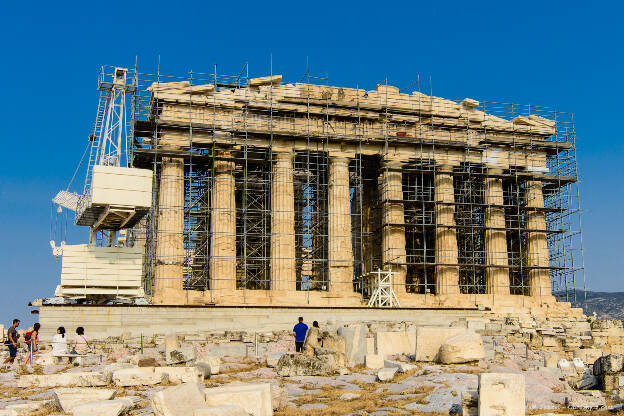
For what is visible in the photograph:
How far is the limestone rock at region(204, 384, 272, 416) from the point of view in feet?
42.3

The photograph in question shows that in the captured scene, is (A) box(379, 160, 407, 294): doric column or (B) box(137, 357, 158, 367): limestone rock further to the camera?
(A) box(379, 160, 407, 294): doric column

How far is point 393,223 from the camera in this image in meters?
43.0

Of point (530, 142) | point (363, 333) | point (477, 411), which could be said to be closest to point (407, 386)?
point (477, 411)

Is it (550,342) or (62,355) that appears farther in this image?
(550,342)

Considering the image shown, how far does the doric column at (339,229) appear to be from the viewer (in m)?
41.0

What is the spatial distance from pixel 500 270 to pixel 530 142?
315 inches

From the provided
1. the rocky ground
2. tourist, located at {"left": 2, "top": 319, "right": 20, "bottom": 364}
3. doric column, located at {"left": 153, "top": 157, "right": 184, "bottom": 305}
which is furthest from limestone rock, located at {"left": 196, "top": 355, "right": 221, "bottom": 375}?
doric column, located at {"left": 153, "top": 157, "right": 184, "bottom": 305}

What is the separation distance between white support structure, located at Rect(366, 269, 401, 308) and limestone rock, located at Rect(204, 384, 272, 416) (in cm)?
2645

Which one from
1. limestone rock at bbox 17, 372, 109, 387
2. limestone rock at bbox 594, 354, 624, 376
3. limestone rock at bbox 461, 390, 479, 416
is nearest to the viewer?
limestone rock at bbox 461, 390, 479, 416

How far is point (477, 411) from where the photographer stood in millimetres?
13172

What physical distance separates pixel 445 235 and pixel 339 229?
22.3 feet

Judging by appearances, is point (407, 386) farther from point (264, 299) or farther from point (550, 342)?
point (264, 299)

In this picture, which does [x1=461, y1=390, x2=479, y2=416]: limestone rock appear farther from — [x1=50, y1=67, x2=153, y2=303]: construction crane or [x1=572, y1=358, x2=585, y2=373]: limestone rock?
[x1=50, y1=67, x2=153, y2=303]: construction crane

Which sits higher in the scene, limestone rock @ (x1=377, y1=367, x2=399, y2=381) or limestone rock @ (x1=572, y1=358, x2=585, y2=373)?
limestone rock @ (x1=377, y1=367, x2=399, y2=381)
